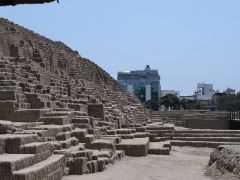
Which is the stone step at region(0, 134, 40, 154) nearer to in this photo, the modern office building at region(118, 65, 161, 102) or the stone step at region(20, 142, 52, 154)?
the stone step at region(20, 142, 52, 154)

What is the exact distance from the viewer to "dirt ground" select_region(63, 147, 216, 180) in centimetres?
1270

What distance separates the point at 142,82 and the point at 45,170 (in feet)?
432

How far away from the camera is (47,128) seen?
13.2 metres

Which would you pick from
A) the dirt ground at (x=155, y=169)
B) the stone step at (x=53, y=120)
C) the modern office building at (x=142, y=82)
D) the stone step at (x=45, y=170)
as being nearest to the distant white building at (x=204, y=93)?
the modern office building at (x=142, y=82)

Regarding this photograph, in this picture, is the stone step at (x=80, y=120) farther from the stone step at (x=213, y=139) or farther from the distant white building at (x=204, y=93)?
the distant white building at (x=204, y=93)

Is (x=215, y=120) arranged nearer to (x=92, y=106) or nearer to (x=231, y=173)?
(x=92, y=106)

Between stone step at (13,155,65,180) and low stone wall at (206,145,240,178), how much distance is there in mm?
4433

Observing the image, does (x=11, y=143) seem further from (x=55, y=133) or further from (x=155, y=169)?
(x=155, y=169)

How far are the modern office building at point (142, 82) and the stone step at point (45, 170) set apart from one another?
11250cm

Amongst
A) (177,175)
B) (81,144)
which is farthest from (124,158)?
(177,175)

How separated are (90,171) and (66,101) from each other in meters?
8.69

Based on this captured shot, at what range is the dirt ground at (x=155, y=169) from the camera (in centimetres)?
1270

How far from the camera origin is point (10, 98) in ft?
54.6

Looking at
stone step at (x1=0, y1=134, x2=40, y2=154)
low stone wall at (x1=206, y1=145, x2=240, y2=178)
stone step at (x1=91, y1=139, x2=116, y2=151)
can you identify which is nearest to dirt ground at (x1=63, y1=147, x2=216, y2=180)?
low stone wall at (x1=206, y1=145, x2=240, y2=178)
